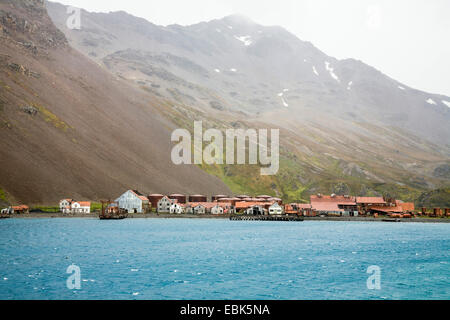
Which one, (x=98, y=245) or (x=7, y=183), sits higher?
(x=7, y=183)

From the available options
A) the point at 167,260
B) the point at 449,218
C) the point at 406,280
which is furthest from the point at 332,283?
the point at 449,218

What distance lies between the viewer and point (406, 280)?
46938 mm

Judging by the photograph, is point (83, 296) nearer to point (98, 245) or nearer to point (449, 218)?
point (98, 245)

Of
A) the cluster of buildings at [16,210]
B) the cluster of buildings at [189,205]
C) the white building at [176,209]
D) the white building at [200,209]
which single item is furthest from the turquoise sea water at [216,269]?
the white building at [200,209]

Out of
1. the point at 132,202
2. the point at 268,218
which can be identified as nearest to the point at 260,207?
the point at 268,218

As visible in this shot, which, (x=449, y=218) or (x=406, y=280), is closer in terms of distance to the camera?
(x=406, y=280)

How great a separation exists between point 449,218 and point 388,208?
23.4 metres

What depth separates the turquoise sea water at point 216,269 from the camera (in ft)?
128

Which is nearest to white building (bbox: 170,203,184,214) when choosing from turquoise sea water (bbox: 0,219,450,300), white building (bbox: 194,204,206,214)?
white building (bbox: 194,204,206,214)

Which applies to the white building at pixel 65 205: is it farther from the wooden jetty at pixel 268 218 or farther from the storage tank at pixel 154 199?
the wooden jetty at pixel 268 218

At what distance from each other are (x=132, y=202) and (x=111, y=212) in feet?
48.4

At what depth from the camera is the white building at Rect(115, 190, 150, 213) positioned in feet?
546

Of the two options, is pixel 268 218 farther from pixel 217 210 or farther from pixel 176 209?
pixel 176 209
